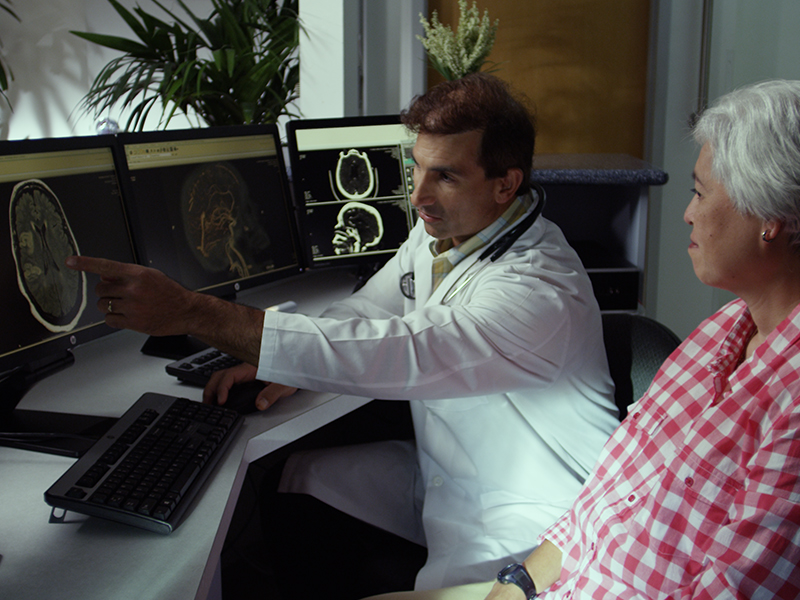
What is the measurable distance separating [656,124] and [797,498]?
2201 mm

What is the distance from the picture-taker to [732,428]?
2.52 ft

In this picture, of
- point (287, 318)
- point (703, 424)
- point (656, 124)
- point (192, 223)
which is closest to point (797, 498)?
point (703, 424)

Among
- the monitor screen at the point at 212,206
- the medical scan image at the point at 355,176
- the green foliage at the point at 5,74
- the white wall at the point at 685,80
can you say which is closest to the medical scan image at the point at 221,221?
the monitor screen at the point at 212,206

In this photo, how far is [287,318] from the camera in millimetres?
1010

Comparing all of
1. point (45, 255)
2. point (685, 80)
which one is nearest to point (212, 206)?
point (45, 255)

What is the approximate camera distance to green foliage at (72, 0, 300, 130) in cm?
247

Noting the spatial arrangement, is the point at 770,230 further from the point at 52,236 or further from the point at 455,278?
the point at 52,236

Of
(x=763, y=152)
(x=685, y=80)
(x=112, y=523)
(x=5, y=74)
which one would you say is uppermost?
(x=5, y=74)

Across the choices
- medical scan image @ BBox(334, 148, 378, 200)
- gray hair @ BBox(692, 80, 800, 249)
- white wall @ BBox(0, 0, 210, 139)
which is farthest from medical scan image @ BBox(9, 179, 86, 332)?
white wall @ BBox(0, 0, 210, 139)

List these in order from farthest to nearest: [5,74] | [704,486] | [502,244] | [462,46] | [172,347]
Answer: [5,74] → [462,46] → [172,347] → [502,244] → [704,486]

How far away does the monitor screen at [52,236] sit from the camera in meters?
1.07

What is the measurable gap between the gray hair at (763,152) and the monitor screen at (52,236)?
1.06 metres

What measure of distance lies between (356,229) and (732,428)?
4.07 feet

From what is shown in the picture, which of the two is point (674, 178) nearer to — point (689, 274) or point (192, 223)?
point (689, 274)
